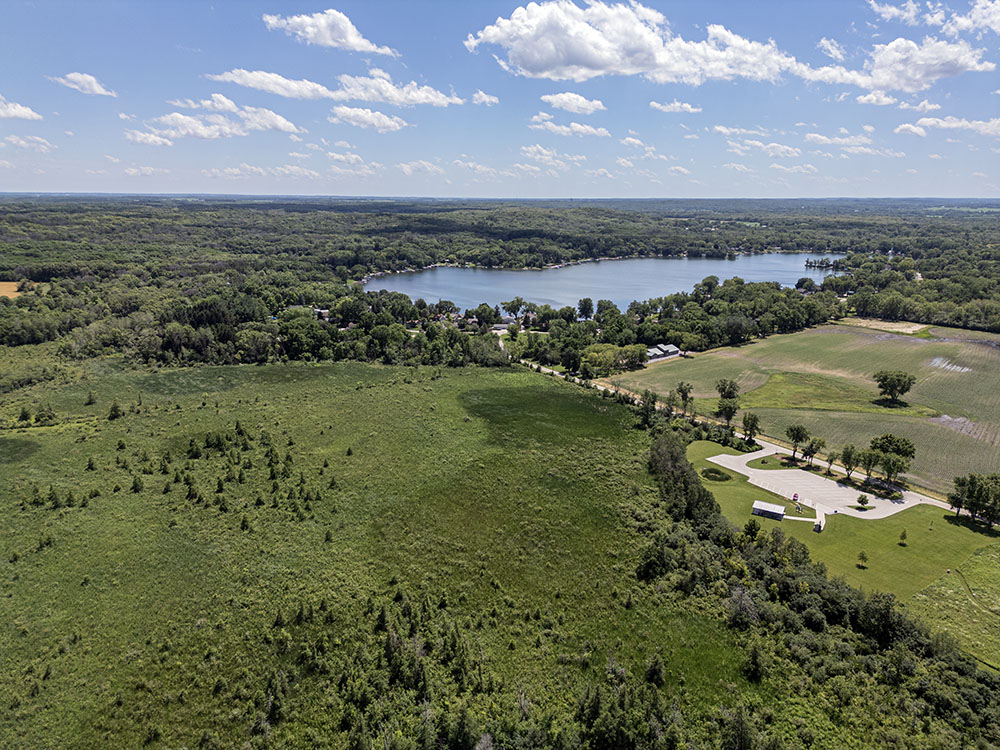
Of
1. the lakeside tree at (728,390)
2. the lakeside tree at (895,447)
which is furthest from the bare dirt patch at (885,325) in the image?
the lakeside tree at (895,447)

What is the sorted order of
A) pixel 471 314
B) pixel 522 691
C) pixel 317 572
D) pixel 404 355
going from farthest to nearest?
pixel 471 314 → pixel 404 355 → pixel 317 572 → pixel 522 691

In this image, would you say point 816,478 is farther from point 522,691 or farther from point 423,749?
point 423,749

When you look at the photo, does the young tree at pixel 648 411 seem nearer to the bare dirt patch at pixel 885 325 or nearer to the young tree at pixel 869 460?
the young tree at pixel 869 460

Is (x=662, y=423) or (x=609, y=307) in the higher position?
(x=609, y=307)

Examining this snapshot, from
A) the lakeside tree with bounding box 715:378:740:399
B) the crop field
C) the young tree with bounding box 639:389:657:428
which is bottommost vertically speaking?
the crop field

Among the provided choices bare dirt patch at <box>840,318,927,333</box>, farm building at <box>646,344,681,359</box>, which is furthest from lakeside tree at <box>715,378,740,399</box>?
bare dirt patch at <box>840,318,927,333</box>

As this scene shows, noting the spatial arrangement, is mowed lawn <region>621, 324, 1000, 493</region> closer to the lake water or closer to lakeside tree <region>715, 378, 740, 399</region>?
lakeside tree <region>715, 378, 740, 399</region>

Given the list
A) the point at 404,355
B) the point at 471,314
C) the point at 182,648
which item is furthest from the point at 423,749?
the point at 471,314
